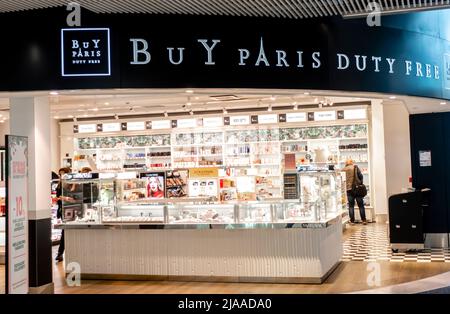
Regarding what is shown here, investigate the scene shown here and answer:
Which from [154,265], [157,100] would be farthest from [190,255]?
[157,100]

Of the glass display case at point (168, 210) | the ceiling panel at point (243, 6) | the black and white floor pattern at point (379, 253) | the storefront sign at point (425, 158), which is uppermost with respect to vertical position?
the ceiling panel at point (243, 6)

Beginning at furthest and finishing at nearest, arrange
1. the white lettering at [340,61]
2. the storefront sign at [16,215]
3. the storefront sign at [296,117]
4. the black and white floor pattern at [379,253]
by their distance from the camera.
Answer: the storefront sign at [296,117] → the black and white floor pattern at [379,253] → the white lettering at [340,61] → the storefront sign at [16,215]

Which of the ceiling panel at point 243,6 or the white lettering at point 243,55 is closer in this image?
the ceiling panel at point 243,6

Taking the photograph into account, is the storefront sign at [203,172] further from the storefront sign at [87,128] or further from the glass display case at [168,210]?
the storefront sign at [87,128]

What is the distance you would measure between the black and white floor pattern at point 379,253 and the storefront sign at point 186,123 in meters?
5.25

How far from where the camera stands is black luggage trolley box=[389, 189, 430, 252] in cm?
909

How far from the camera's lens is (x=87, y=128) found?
50.9 feet

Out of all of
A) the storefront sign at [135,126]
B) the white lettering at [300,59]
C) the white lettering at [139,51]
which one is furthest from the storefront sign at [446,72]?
the storefront sign at [135,126]

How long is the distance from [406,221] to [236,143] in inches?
238

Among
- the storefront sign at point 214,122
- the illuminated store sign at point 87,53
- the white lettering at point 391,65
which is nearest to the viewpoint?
the illuminated store sign at point 87,53

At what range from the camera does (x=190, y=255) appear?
7.31m

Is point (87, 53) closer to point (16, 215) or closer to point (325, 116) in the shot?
point (16, 215)

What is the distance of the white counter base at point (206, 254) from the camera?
6988 millimetres

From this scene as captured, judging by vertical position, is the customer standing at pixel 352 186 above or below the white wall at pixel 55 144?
below
